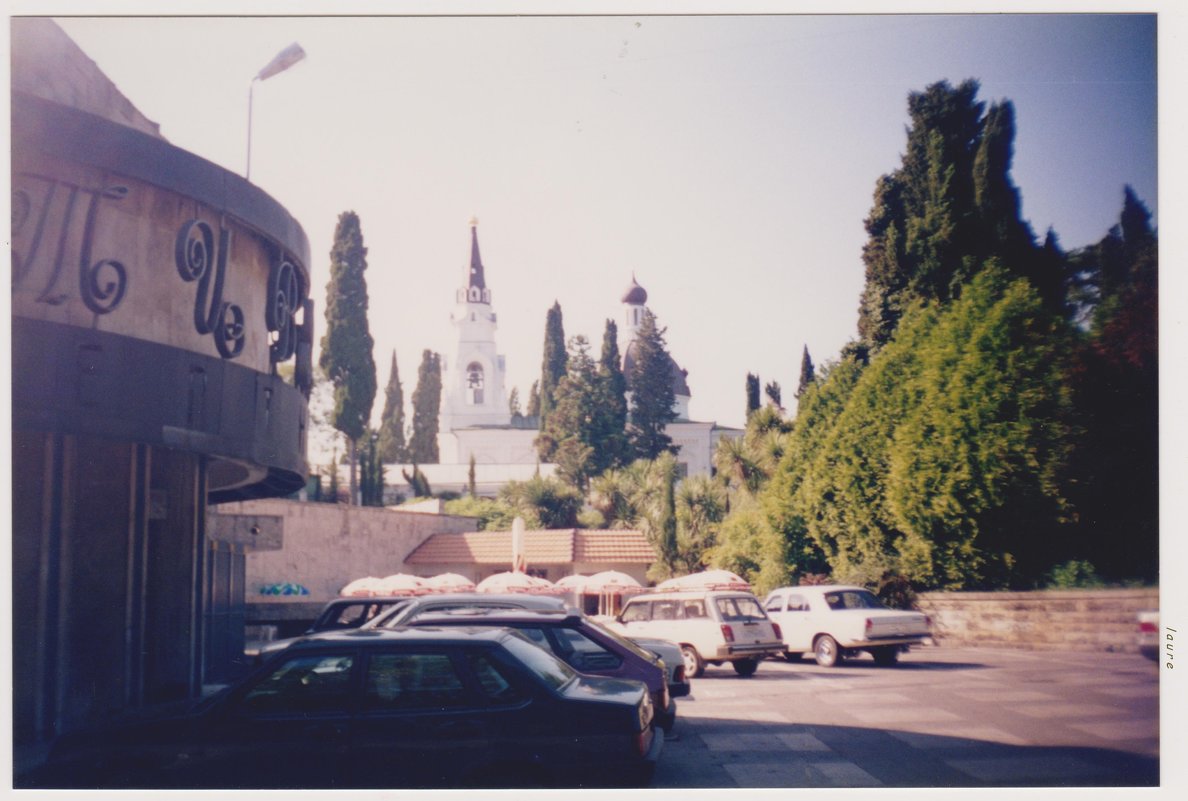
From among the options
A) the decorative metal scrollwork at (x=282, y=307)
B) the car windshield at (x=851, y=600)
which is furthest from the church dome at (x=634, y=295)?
the decorative metal scrollwork at (x=282, y=307)

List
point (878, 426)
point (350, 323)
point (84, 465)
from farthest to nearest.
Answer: point (350, 323)
point (878, 426)
point (84, 465)

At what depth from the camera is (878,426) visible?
24.9m

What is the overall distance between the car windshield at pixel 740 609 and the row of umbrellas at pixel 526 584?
7.73 m

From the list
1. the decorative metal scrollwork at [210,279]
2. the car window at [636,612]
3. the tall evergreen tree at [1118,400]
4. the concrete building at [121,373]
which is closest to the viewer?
the concrete building at [121,373]

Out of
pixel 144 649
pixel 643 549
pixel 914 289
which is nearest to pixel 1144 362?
pixel 144 649

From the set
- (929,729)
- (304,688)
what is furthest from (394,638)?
(929,729)

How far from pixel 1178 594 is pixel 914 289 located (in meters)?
21.6

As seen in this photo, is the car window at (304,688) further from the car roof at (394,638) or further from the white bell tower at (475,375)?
the white bell tower at (475,375)

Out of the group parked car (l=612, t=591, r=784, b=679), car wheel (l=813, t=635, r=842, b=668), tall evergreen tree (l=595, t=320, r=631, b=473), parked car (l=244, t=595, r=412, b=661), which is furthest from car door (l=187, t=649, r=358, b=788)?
tall evergreen tree (l=595, t=320, r=631, b=473)

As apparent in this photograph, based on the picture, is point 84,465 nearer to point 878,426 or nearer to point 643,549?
point 878,426

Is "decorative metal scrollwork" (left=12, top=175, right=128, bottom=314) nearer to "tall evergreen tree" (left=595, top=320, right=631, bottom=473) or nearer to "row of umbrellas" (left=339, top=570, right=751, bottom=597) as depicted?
"row of umbrellas" (left=339, top=570, right=751, bottom=597)

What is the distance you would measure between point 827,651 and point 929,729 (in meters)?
8.26

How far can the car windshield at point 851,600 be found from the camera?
19.4m

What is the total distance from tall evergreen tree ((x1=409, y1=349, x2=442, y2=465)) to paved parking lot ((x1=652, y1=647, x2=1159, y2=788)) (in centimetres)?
6333
